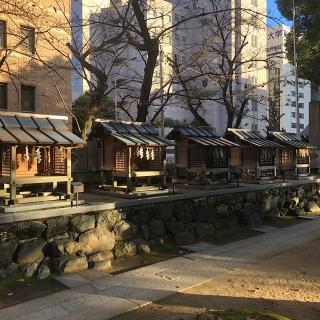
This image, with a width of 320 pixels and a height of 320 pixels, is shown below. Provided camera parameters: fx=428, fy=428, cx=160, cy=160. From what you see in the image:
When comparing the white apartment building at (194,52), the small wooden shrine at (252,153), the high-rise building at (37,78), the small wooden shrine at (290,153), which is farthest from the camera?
the high-rise building at (37,78)

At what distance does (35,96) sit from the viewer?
22984 millimetres

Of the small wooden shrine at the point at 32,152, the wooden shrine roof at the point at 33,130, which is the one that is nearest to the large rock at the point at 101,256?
the small wooden shrine at the point at 32,152

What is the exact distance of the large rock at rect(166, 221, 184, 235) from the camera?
33.8ft

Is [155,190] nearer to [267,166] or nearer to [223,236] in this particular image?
[223,236]

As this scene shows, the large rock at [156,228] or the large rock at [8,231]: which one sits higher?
the large rock at [8,231]

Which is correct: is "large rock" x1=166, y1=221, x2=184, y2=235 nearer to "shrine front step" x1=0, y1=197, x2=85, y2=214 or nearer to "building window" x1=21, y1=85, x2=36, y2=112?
"shrine front step" x1=0, y1=197, x2=85, y2=214

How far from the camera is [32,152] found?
9.38 m

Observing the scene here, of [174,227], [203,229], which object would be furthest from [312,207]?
[174,227]

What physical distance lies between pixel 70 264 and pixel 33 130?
294 cm

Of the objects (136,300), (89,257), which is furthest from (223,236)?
(136,300)

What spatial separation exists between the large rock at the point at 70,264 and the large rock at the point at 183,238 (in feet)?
9.27

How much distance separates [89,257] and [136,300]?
80.6 inches

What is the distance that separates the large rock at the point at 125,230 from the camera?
30.1 ft

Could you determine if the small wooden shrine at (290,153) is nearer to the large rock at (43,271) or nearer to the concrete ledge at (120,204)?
the concrete ledge at (120,204)
